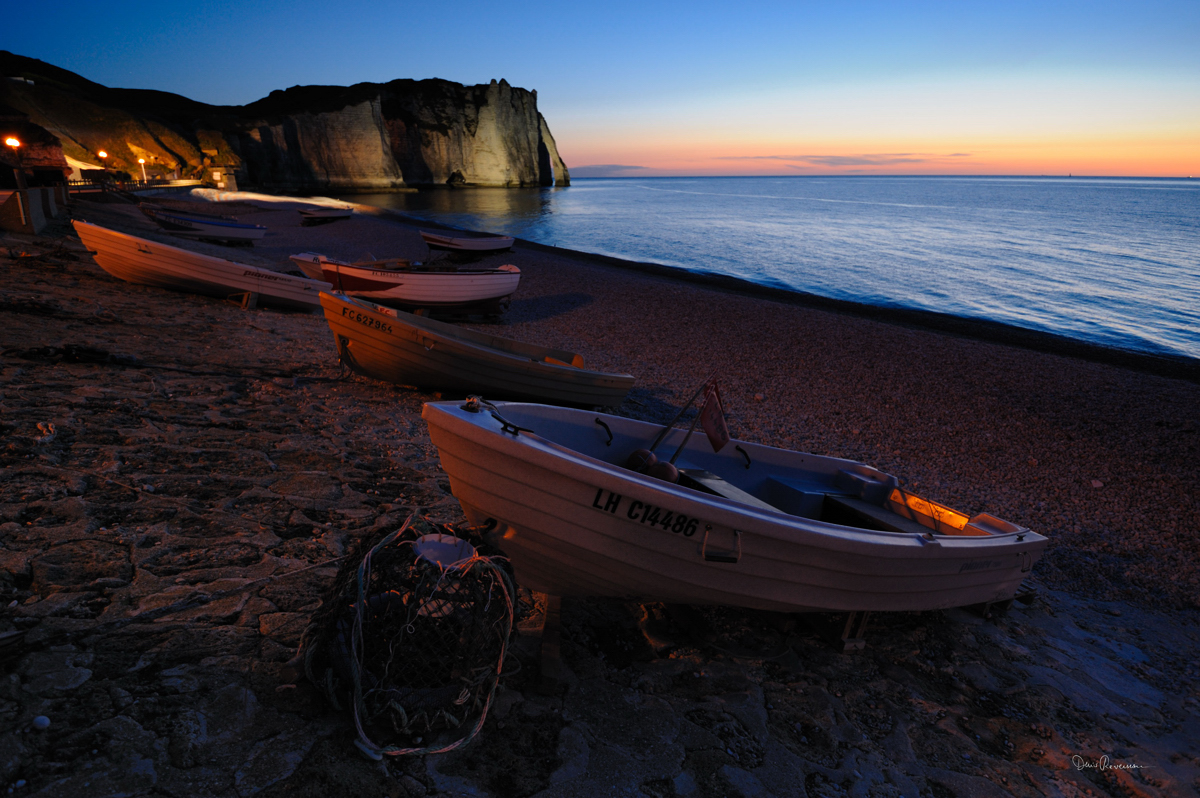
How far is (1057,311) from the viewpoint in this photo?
871 inches

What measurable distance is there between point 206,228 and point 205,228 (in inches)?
1.3

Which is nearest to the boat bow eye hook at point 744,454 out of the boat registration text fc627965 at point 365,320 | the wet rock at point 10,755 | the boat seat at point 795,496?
the boat seat at point 795,496

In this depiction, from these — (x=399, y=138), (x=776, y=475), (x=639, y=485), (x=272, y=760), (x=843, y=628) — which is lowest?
(x=843, y=628)

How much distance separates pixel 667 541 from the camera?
3.46 meters

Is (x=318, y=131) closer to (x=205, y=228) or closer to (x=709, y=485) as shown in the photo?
(x=205, y=228)

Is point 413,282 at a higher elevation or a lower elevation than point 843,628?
higher

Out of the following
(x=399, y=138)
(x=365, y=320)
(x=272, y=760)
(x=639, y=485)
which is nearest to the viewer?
(x=272, y=760)

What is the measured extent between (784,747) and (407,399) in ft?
21.9

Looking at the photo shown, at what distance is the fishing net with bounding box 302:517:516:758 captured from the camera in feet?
9.52

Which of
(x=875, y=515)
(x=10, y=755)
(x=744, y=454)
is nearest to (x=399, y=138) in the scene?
(x=744, y=454)

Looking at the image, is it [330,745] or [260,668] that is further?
[260,668]

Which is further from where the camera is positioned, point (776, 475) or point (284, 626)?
point (776, 475)

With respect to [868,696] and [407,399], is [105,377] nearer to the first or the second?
[407,399]

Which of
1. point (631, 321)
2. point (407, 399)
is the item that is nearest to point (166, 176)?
point (631, 321)
